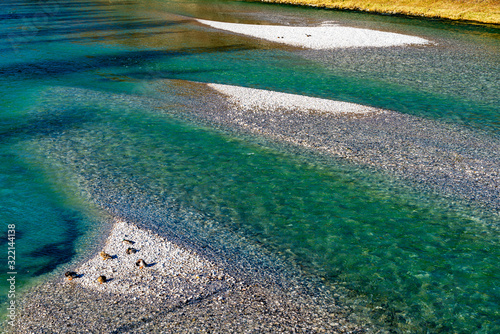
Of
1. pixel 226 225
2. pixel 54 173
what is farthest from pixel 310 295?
pixel 54 173

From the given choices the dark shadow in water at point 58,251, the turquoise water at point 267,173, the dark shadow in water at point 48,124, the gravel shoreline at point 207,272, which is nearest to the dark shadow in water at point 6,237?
the turquoise water at point 267,173

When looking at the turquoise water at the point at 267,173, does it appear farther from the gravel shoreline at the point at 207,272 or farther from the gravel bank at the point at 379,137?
the gravel bank at the point at 379,137

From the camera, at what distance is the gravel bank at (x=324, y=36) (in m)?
31.2

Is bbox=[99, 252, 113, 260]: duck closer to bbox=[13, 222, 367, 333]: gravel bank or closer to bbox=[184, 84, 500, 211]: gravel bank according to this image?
bbox=[13, 222, 367, 333]: gravel bank

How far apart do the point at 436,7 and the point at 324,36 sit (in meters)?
22.2

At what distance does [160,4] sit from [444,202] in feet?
176

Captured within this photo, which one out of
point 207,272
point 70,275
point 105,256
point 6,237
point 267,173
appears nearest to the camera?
point 70,275

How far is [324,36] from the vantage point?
33.8 m

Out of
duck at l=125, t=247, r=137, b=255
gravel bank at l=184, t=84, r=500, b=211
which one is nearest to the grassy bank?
gravel bank at l=184, t=84, r=500, b=211

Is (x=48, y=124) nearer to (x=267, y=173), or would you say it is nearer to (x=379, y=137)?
(x=267, y=173)

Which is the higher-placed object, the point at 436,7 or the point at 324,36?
the point at 436,7

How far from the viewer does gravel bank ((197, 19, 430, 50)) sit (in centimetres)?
3117

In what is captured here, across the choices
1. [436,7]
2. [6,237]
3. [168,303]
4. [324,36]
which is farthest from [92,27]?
[168,303]

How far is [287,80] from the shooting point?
2227 centimetres
